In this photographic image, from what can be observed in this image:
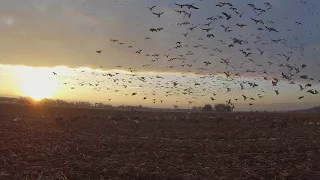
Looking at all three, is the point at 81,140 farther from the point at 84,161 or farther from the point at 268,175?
the point at 268,175

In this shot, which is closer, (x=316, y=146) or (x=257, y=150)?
(x=257, y=150)

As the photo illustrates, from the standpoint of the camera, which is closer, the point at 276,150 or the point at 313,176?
the point at 313,176

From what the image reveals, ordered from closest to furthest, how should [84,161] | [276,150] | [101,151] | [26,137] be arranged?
[84,161], [101,151], [276,150], [26,137]

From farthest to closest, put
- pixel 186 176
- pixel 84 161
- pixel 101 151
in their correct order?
pixel 101 151 < pixel 84 161 < pixel 186 176

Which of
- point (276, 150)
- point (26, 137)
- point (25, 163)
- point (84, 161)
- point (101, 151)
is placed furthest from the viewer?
point (26, 137)

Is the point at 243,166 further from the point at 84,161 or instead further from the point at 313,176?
the point at 84,161

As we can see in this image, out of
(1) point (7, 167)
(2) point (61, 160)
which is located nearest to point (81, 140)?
(2) point (61, 160)

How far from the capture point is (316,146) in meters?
21.4

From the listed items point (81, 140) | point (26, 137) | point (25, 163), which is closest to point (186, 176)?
point (25, 163)

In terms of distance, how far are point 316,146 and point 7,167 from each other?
14.2m

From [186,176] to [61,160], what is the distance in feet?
14.8

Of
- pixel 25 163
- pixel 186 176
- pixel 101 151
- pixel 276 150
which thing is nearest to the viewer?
pixel 186 176

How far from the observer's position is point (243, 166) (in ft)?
50.5

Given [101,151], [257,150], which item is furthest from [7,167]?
[257,150]
